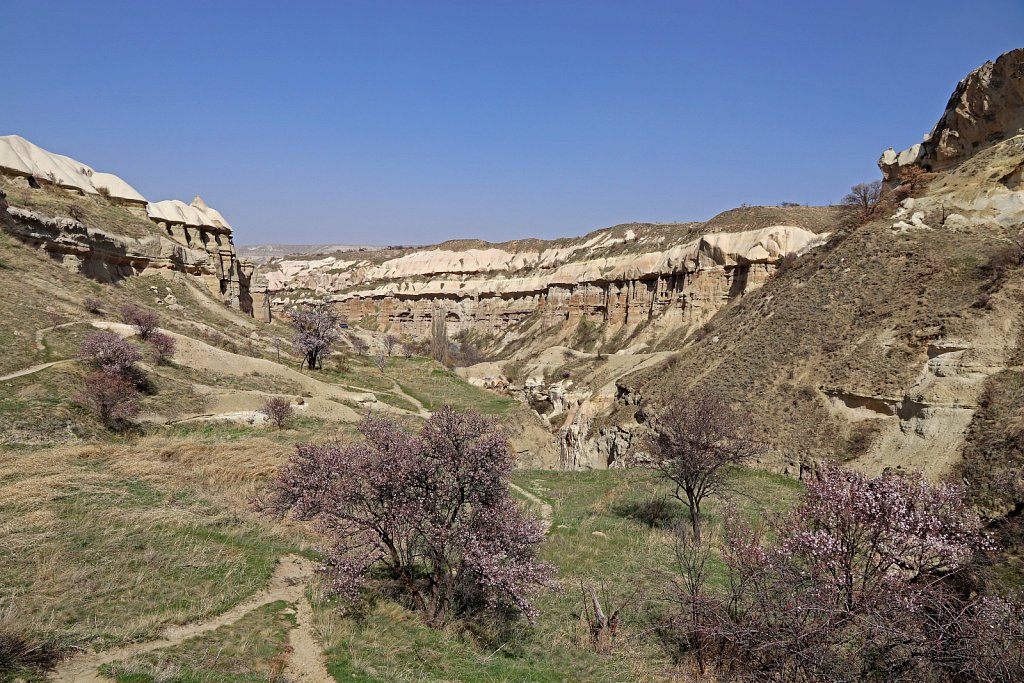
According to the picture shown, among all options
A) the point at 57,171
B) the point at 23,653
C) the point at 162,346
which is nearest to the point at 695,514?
the point at 23,653

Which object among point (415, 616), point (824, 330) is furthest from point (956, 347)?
point (415, 616)

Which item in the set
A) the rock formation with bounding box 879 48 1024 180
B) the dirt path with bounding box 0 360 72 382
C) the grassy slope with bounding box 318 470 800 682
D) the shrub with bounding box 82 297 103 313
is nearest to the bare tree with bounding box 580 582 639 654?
the grassy slope with bounding box 318 470 800 682

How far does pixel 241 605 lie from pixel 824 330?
24475 millimetres

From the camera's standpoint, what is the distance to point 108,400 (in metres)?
17.2

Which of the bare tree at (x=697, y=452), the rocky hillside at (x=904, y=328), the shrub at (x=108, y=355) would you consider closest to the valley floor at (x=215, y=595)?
the bare tree at (x=697, y=452)

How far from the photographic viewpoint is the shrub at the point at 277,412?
70.3 ft

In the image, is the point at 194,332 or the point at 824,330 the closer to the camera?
the point at 824,330

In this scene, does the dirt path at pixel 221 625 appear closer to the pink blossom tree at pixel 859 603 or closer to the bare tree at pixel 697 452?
the pink blossom tree at pixel 859 603

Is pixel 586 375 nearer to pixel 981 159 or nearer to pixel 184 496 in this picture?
pixel 981 159

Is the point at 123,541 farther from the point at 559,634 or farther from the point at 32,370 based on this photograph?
the point at 32,370

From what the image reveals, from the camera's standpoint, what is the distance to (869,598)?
6.85 m

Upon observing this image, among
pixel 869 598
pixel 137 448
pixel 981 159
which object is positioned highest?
pixel 981 159

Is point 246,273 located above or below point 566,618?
above

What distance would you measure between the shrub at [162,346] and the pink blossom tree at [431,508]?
769 inches
